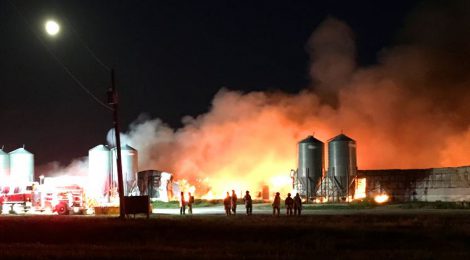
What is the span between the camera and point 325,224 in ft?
104

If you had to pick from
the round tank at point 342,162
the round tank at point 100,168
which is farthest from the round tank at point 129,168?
the round tank at point 342,162

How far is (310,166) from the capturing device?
63531 millimetres

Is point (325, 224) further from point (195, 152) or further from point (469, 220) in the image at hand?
point (195, 152)

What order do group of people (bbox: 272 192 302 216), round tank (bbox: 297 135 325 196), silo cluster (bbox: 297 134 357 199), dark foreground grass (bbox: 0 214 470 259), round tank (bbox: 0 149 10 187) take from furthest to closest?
round tank (bbox: 0 149 10 187)
round tank (bbox: 297 135 325 196)
silo cluster (bbox: 297 134 357 199)
group of people (bbox: 272 192 302 216)
dark foreground grass (bbox: 0 214 470 259)

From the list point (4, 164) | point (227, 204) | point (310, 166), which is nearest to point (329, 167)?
point (310, 166)

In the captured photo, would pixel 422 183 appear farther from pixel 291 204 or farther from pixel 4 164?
pixel 4 164

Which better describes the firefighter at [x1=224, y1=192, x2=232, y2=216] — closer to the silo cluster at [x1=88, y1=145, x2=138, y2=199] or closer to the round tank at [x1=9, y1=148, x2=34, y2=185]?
the silo cluster at [x1=88, y1=145, x2=138, y2=199]

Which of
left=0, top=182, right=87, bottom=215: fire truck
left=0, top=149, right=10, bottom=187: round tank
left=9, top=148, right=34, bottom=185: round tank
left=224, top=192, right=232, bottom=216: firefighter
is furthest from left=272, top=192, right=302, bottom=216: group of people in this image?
left=0, top=149, right=10, bottom=187: round tank

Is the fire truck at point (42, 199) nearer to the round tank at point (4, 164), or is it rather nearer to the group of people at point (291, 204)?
the group of people at point (291, 204)

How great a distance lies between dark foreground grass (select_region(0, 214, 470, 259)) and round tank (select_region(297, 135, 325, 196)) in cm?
2816

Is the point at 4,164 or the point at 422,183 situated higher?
the point at 4,164

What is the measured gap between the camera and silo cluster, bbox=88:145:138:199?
67.9m

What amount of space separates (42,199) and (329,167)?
25.0 m

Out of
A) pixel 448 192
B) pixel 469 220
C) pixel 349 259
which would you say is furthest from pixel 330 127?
pixel 349 259
